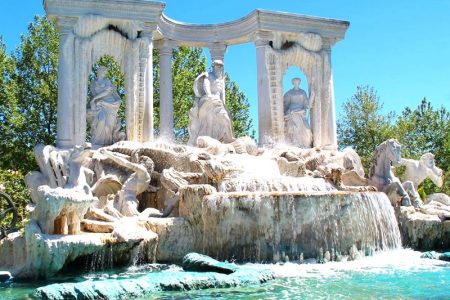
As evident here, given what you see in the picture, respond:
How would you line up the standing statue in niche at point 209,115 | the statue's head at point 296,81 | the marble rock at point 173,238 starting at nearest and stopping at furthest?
1. the marble rock at point 173,238
2. the standing statue in niche at point 209,115
3. the statue's head at point 296,81

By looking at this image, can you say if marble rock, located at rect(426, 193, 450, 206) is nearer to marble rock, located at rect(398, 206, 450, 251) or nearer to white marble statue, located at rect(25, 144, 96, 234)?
marble rock, located at rect(398, 206, 450, 251)

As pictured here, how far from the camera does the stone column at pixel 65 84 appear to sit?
55.5 ft

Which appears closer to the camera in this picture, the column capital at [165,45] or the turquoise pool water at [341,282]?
the turquoise pool water at [341,282]

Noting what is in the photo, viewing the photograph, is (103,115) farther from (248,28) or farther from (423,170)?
(423,170)

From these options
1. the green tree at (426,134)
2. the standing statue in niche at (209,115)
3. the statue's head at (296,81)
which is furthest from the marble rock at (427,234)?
the green tree at (426,134)

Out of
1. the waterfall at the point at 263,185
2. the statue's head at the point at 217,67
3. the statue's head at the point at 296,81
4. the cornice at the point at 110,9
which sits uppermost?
the cornice at the point at 110,9

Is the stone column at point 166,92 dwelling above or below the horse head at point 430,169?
above

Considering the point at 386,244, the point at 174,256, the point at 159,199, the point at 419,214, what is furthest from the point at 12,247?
the point at 419,214

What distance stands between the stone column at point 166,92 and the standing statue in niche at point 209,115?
34.4 inches

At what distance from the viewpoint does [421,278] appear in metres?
10.1

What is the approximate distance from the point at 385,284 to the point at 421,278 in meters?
0.94

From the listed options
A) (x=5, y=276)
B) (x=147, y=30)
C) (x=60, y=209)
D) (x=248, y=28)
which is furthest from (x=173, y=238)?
(x=248, y=28)

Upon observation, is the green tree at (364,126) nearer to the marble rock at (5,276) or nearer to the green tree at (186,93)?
the green tree at (186,93)

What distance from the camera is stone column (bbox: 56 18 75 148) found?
16922 millimetres
